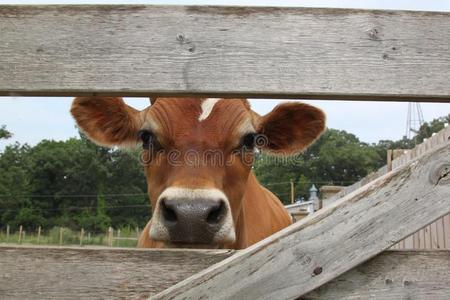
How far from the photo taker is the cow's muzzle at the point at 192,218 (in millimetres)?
2795

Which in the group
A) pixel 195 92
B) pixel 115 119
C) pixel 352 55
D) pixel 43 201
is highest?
pixel 43 201

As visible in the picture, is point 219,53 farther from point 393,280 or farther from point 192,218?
point 192,218

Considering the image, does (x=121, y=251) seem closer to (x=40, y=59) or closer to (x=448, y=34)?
(x=40, y=59)

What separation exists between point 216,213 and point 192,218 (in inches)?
6.9

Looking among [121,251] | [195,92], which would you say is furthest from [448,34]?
[121,251]

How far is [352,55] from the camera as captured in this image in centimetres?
188

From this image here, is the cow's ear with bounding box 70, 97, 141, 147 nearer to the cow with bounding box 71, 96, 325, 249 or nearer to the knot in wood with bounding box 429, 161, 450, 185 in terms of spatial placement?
the cow with bounding box 71, 96, 325, 249

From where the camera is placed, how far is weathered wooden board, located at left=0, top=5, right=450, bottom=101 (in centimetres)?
184

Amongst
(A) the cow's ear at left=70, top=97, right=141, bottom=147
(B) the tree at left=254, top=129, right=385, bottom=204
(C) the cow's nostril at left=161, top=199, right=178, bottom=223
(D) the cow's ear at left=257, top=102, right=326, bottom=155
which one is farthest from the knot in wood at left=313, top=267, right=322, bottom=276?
(B) the tree at left=254, top=129, right=385, bottom=204

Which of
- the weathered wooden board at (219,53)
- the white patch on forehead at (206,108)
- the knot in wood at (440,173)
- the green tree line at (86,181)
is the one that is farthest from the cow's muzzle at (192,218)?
the green tree line at (86,181)

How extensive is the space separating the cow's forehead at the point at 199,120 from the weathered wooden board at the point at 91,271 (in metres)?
1.68

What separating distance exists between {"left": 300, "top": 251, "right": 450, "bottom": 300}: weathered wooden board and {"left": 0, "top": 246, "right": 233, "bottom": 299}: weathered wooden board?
39 centimetres

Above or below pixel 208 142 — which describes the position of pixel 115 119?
above

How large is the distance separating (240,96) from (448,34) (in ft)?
2.53
